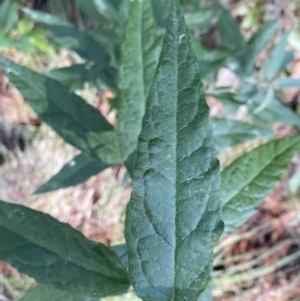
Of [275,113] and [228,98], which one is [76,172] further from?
[275,113]

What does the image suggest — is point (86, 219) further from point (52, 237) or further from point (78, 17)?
point (52, 237)

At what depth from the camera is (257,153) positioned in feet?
2.43

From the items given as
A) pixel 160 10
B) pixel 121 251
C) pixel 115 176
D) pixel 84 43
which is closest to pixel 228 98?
pixel 160 10

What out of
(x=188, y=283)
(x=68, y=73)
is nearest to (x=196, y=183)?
(x=188, y=283)

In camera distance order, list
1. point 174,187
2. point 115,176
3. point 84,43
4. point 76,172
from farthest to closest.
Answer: point 115,176
point 84,43
point 76,172
point 174,187

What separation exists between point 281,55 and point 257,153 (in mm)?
667

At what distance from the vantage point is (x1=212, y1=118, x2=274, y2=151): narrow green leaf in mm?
1021

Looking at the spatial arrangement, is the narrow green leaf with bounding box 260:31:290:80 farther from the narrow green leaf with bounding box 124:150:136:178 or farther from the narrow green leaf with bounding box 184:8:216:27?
the narrow green leaf with bounding box 124:150:136:178

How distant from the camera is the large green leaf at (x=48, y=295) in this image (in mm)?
675

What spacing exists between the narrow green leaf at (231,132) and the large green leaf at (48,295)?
486 mm

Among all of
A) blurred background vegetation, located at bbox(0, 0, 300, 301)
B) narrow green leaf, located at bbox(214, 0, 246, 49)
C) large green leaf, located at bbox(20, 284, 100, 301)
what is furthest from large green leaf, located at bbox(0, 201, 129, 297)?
blurred background vegetation, located at bbox(0, 0, 300, 301)

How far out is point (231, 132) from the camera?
103 cm

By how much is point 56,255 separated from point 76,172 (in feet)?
1.23

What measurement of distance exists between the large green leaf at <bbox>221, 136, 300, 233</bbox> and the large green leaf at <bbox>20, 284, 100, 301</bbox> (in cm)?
28
